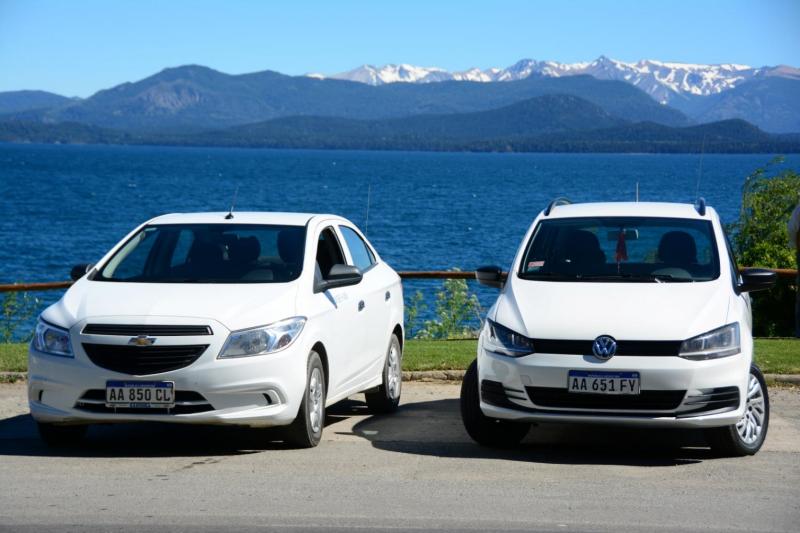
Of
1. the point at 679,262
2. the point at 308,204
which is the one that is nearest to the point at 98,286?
the point at 679,262

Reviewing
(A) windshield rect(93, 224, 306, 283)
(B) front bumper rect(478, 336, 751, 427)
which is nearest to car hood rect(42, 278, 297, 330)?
(A) windshield rect(93, 224, 306, 283)

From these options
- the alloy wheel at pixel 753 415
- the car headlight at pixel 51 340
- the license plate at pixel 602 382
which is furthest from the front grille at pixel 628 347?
the car headlight at pixel 51 340

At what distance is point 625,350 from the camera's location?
804 centimetres

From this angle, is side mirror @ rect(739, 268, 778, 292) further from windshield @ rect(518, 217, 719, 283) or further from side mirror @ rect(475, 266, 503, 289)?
side mirror @ rect(475, 266, 503, 289)

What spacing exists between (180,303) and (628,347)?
2870 millimetres

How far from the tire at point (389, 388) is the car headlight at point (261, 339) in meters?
2.07

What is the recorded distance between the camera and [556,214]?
32.6 ft

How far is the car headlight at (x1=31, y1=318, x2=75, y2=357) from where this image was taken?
27.2ft

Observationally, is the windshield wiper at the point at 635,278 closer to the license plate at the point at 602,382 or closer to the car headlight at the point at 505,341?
the car headlight at the point at 505,341

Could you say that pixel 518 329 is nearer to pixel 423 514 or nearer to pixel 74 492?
pixel 423 514

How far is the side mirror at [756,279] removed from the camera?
29.3ft

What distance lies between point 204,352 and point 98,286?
1229 millimetres

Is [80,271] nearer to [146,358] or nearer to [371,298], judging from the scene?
[146,358]

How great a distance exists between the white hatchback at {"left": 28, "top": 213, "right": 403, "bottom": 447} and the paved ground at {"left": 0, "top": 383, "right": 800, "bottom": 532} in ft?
1.08
